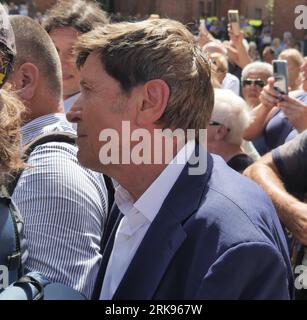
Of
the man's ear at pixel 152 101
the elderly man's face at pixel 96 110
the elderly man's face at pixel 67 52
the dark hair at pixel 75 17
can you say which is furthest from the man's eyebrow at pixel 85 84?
the dark hair at pixel 75 17

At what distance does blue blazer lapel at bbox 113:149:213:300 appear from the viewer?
1383mm

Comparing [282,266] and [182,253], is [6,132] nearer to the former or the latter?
[182,253]

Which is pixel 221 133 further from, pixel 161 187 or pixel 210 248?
pixel 210 248

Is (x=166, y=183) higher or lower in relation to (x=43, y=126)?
higher

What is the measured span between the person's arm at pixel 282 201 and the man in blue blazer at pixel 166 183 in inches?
22.2

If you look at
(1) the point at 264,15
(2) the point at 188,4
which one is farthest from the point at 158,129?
(1) the point at 264,15

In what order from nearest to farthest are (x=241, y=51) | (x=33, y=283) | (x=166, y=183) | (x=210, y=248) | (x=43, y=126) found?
1. (x=33, y=283)
2. (x=210, y=248)
3. (x=166, y=183)
4. (x=43, y=126)
5. (x=241, y=51)

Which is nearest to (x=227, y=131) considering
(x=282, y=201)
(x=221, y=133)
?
(x=221, y=133)

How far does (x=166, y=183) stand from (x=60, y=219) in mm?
334

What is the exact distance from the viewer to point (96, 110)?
160 cm

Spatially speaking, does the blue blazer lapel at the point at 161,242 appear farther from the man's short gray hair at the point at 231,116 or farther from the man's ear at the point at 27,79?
the man's short gray hair at the point at 231,116

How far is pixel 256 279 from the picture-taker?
133 centimetres

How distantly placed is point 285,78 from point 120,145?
93.4 inches

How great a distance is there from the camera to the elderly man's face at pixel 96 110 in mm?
1557
